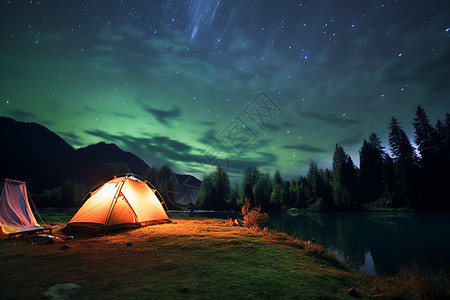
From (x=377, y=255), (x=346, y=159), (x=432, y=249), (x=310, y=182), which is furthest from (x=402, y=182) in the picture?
(x=377, y=255)

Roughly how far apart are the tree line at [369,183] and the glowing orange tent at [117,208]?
58.6 m

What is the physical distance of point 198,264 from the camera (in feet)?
17.7

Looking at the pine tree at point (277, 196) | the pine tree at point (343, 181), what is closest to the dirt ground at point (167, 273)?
the pine tree at point (343, 181)

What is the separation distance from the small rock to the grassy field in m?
0.04

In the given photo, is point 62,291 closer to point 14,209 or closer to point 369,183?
point 14,209

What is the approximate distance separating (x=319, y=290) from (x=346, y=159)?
7756 centimetres

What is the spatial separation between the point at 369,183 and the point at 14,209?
255ft

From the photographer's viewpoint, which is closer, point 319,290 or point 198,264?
point 319,290

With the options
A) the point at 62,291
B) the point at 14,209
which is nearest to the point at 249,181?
the point at 14,209

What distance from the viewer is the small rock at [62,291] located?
3.43 metres

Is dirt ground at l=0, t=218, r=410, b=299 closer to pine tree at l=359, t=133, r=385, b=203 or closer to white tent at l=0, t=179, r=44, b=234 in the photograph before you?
white tent at l=0, t=179, r=44, b=234

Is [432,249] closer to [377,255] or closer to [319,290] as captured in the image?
[377,255]

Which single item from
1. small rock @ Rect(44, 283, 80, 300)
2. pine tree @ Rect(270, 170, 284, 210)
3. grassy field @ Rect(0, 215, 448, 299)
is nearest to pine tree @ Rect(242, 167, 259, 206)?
pine tree @ Rect(270, 170, 284, 210)

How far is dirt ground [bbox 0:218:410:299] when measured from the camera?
3705mm
